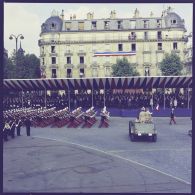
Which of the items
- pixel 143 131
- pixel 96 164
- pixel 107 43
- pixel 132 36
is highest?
pixel 132 36

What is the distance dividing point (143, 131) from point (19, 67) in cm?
4396

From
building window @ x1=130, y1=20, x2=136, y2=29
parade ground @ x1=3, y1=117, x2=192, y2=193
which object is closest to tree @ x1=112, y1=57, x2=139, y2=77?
building window @ x1=130, y1=20, x2=136, y2=29

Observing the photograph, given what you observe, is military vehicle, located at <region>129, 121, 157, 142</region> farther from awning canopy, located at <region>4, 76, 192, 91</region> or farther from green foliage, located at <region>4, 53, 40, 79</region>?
green foliage, located at <region>4, 53, 40, 79</region>

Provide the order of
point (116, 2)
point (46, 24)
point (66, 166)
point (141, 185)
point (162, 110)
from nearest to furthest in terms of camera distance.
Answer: point (116, 2) < point (141, 185) < point (66, 166) < point (162, 110) < point (46, 24)

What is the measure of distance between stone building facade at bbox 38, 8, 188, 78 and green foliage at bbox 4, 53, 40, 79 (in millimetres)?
3281

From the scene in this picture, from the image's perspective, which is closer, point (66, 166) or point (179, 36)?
point (66, 166)

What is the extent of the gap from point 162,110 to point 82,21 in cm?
3645

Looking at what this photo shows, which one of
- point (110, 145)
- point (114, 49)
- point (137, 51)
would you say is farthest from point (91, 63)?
point (110, 145)

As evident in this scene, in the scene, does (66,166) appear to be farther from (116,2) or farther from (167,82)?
(167,82)

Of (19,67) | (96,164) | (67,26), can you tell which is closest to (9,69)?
(19,67)

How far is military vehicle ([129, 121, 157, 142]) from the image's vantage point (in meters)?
15.9

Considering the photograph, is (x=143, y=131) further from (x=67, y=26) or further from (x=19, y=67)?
(x=67, y=26)

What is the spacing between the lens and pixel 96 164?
1105cm

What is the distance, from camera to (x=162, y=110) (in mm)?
29719
